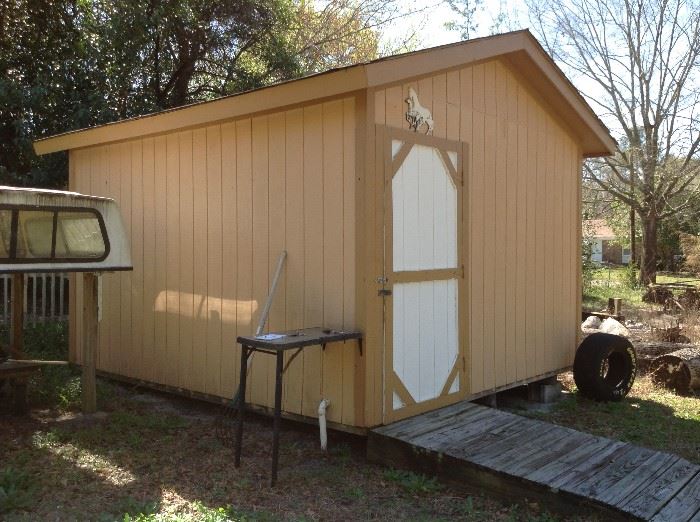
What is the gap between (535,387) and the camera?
22.9ft

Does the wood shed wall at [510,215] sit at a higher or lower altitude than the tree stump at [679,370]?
higher

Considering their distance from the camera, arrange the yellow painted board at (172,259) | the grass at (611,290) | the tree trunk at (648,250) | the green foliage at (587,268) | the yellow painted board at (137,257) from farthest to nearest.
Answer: the tree trunk at (648,250), the green foliage at (587,268), the grass at (611,290), the yellow painted board at (137,257), the yellow painted board at (172,259)

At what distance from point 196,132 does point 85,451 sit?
2880 mm

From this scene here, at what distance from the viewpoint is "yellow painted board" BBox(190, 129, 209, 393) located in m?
5.93

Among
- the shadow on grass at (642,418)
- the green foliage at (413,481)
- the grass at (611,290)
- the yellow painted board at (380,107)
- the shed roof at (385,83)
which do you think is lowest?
the shadow on grass at (642,418)

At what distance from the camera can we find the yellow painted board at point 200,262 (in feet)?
19.4

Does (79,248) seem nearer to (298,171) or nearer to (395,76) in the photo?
(298,171)

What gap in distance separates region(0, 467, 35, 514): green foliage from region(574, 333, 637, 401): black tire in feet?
17.0

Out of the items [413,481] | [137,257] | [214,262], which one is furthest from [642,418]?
[137,257]

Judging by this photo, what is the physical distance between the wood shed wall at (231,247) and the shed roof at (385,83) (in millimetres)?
227

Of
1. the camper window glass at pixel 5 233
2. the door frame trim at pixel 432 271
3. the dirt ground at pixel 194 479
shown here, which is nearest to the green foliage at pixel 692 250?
the door frame trim at pixel 432 271

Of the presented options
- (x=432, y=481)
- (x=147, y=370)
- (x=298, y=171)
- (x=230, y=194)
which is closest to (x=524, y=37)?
(x=298, y=171)

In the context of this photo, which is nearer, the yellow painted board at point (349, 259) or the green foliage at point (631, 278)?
the yellow painted board at point (349, 259)

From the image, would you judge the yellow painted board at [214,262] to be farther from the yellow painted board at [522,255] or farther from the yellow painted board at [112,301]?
the yellow painted board at [522,255]
